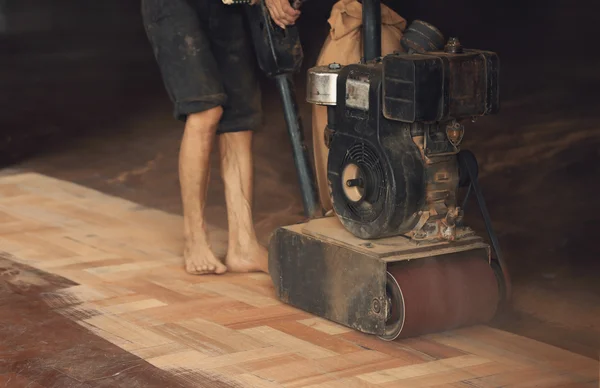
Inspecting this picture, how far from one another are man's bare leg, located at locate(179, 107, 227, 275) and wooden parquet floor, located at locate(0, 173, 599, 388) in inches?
2.6

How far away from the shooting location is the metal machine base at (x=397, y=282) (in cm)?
344

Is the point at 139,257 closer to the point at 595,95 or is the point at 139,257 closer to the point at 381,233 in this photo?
the point at 381,233

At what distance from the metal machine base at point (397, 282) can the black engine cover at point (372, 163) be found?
69 millimetres

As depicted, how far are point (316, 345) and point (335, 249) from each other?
308mm

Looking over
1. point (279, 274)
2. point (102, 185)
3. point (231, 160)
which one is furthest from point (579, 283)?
point (102, 185)

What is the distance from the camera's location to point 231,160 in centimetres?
439

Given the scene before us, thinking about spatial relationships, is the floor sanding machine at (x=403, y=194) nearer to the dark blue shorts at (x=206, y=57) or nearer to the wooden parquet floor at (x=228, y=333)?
the wooden parquet floor at (x=228, y=333)

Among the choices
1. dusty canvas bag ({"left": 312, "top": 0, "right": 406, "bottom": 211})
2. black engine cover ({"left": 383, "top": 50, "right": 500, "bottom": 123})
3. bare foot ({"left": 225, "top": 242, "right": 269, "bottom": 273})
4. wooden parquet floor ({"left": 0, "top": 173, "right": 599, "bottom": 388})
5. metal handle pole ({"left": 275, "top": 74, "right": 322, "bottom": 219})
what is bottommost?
wooden parquet floor ({"left": 0, "top": 173, "right": 599, "bottom": 388})

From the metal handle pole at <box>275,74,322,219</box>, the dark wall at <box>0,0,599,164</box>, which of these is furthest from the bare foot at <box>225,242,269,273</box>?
the dark wall at <box>0,0,599,164</box>

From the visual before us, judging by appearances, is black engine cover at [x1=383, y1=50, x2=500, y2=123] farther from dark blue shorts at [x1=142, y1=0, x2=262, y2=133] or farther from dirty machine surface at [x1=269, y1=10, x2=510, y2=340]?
dark blue shorts at [x1=142, y1=0, x2=262, y2=133]

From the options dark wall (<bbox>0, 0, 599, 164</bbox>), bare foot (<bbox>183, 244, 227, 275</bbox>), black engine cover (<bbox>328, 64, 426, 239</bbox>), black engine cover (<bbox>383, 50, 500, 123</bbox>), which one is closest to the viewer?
black engine cover (<bbox>383, 50, 500, 123</bbox>)

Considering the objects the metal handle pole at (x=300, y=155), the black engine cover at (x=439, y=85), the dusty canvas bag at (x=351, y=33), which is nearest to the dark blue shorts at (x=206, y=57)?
the metal handle pole at (x=300, y=155)

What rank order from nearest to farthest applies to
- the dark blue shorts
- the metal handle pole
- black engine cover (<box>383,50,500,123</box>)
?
black engine cover (<box>383,50,500,123</box>), the metal handle pole, the dark blue shorts

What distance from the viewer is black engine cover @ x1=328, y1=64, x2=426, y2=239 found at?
3.47 metres
